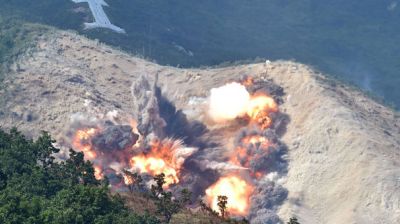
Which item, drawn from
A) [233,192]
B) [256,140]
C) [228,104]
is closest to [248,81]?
[228,104]

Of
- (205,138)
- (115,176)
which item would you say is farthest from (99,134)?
(205,138)

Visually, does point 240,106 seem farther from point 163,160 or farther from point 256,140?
point 163,160

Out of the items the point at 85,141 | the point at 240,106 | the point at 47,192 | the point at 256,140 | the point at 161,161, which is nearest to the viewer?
the point at 47,192

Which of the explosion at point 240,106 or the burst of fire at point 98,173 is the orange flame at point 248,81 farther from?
the burst of fire at point 98,173

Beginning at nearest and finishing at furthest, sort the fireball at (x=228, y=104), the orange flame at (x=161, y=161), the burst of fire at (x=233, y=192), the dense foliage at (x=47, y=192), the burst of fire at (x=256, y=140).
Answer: the dense foliage at (x=47, y=192)
the burst of fire at (x=233, y=192)
the orange flame at (x=161, y=161)
the burst of fire at (x=256, y=140)
the fireball at (x=228, y=104)

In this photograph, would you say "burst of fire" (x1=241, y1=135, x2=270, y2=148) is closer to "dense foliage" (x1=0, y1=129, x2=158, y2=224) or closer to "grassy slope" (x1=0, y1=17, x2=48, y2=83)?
"dense foliage" (x1=0, y1=129, x2=158, y2=224)

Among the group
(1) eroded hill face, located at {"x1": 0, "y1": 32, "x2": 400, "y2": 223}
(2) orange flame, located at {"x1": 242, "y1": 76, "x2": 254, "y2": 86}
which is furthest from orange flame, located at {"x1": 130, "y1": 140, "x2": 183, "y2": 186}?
(2) orange flame, located at {"x1": 242, "y1": 76, "x2": 254, "y2": 86}

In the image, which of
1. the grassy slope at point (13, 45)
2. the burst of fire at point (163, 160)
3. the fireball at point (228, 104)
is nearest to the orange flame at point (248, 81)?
the fireball at point (228, 104)
